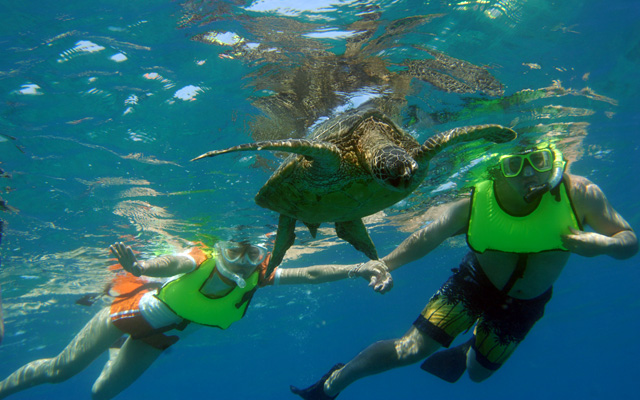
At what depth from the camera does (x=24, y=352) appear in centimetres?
2947

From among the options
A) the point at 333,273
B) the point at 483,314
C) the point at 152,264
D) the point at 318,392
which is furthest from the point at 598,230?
the point at 152,264

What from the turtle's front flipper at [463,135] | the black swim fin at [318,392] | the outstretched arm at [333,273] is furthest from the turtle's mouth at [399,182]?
the black swim fin at [318,392]

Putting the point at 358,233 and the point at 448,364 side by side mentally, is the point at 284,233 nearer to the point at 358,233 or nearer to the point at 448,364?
the point at 358,233

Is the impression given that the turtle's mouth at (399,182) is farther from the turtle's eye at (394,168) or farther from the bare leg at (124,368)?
the bare leg at (124,368)

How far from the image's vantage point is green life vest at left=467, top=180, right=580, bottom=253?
4051 millimetres

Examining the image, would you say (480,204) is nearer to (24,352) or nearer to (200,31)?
(200,31)

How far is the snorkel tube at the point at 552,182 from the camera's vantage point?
159 inches

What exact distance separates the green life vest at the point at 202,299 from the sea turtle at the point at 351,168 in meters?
2.81

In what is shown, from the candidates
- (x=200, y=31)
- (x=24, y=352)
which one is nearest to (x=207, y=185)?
(x=200, y=31)

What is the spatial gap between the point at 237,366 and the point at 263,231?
57.9m

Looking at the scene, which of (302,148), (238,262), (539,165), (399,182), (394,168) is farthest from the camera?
(238,262)

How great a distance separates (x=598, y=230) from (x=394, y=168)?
145 inches

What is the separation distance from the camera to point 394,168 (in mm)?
2477

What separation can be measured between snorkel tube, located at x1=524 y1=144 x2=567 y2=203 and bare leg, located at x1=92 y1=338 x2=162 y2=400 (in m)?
7.77
